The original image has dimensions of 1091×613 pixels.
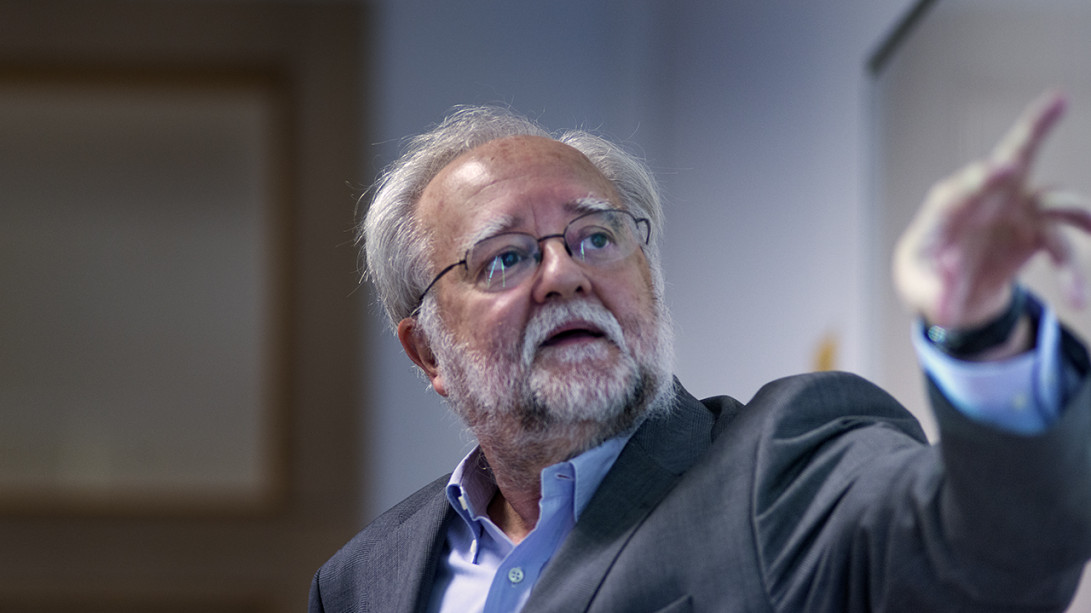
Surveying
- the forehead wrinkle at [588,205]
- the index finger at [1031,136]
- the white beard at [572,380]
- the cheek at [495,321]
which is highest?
the index finger at [1031,136]

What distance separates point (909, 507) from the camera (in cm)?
81

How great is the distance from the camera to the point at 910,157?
5.78ft

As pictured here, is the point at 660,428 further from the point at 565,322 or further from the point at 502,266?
the point at 502,266

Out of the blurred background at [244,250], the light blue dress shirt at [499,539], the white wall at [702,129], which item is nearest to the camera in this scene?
the light blue dress shirt at [499,539]

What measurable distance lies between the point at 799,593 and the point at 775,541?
2.2 inches

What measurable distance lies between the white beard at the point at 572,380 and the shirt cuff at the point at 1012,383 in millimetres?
515

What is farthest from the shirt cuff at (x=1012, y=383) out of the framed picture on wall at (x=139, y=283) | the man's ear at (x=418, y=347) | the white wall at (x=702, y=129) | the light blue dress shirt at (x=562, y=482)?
the framed picture on wall at (x=139, y=283)

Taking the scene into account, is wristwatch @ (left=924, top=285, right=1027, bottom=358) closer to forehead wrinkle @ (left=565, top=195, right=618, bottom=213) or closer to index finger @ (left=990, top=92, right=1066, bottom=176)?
index finger @ (left=990, top=92, right=1066, bottom=176)

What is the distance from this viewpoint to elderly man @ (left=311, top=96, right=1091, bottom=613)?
688mm

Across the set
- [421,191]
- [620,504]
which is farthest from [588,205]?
[620,504]

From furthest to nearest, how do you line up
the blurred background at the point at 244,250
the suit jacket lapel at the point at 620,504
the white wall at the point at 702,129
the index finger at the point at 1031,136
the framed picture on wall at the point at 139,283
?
the framed picture on wall at the point at 139,283 → the blurred background at the point at 244,250 → the white wall at the point at 702,129 → the suit jacket lapel at the point at 620,504 → the index finger at the point at 1031,136

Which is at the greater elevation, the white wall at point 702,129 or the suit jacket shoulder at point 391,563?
the white wall at point 702,129

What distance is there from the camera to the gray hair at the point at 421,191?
1467mm

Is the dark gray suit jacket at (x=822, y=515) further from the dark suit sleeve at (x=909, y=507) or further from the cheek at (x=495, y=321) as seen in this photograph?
the cheek at (x=495, y=321)
